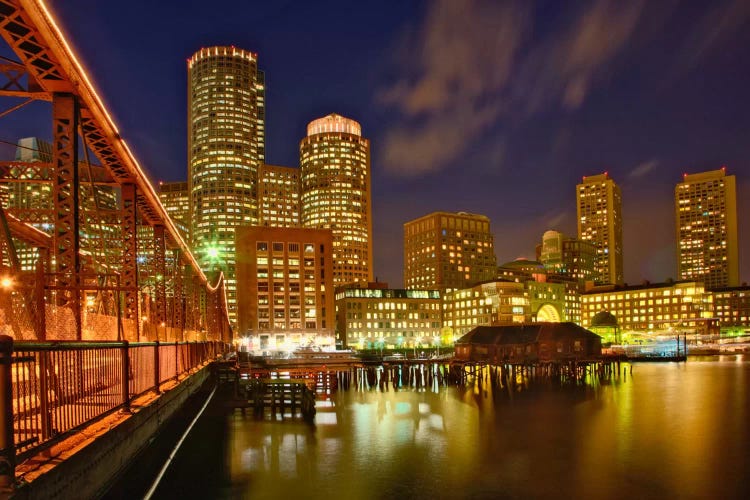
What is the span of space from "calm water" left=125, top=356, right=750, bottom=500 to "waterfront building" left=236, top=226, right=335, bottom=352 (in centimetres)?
10361

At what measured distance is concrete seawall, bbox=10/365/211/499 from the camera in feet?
25.3

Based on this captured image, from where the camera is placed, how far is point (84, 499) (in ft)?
31.9

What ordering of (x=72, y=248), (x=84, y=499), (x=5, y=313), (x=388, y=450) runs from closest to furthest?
(x=84, y=499), (x=5, y=313), (x=72, y=248), (x=388, y=450)

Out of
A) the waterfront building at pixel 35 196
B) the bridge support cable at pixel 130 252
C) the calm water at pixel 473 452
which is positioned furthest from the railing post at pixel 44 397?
the bridge support cable at pixel 130 252

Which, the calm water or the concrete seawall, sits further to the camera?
the calm water

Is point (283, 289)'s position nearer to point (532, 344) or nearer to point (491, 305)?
point (491, 305)

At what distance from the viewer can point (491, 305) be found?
177m

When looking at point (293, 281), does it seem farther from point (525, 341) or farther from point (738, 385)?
point (738, 385)

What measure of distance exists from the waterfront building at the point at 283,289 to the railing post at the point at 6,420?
479ft

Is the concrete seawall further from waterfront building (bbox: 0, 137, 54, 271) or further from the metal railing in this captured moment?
waterfront building (bbox: 0, 137, 54, 271)

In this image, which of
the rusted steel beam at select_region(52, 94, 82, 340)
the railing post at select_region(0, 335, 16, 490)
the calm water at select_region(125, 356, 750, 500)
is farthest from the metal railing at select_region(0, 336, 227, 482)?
the calm water at select_region(125, 356, 750, 500)

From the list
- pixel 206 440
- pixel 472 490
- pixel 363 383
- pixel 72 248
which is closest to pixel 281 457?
pixel 206 440

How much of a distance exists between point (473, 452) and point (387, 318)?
478ft

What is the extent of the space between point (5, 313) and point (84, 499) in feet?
15.8
